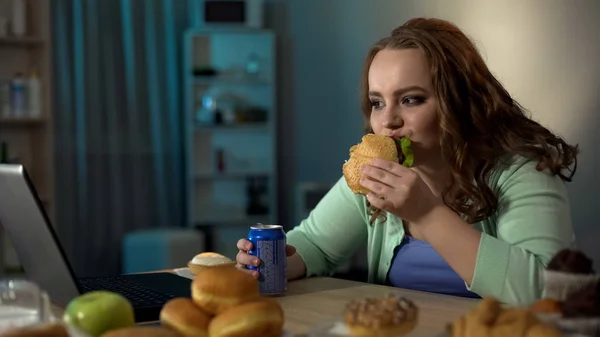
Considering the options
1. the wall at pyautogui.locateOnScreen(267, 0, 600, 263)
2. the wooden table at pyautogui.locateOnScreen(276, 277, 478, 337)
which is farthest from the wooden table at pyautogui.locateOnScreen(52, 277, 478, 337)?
the wall at pyautogui.locateOnScreen(267, 0, 600, 263)

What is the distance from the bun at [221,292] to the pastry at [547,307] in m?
0.35

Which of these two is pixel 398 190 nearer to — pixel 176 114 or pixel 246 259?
pixel 246 259

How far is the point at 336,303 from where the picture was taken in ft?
5.09

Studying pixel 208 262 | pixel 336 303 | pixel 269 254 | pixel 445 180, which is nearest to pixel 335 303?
pixel 336 303

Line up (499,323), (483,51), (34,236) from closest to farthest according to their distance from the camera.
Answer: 1. (499,323)
2. (34,236)
3. (483,51)

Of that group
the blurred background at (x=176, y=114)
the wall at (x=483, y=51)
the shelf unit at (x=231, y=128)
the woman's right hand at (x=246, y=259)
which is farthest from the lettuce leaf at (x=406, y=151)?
the shelf unit at (x=231, y=128)

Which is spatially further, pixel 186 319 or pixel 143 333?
pixel 186 319

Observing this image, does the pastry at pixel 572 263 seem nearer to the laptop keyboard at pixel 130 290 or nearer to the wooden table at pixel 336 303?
the wooden table at pixel 336 303

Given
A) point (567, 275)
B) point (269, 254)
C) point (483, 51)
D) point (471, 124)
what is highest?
point (483, 51)

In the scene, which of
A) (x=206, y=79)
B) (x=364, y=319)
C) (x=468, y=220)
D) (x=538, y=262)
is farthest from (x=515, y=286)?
(x=206, y=79)

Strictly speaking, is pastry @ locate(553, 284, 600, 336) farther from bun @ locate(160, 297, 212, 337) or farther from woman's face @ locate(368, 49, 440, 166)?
woman's face @ locate(368, 49, 440, 166)

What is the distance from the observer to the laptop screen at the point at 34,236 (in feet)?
4.31

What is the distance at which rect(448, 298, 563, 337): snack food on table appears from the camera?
34.4 inches

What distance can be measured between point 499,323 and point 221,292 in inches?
13.9
